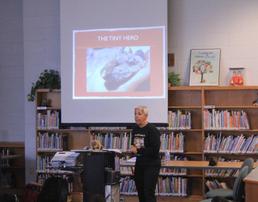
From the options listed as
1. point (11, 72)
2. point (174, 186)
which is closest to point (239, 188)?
point (174, 186)

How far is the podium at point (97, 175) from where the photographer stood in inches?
186

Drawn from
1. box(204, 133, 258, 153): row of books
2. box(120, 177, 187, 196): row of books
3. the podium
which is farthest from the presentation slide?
the podium

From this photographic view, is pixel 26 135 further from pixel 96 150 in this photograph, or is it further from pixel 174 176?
pixel 96 150

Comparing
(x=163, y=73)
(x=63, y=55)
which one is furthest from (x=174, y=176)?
(x=63, y=55)

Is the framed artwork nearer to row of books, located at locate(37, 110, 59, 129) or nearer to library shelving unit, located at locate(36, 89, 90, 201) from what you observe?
→ library shelving unit, located at locate(36, 89, 90, 201)

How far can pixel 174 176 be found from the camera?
22.7ft

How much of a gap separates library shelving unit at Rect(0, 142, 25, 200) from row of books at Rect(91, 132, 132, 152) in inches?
61.6

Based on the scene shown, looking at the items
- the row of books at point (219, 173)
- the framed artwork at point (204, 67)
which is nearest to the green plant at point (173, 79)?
the framed artwork at point (204, 67)

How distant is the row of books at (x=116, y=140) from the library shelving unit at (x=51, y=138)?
351mm

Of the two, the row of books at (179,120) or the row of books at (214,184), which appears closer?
the row of books at (214,184)

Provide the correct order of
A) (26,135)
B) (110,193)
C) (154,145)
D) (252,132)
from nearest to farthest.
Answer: (110,193) → (154,145) → (252,132) → (26,135)

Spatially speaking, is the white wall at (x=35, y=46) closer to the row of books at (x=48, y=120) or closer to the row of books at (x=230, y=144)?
the row of books at (x=48, y=120)

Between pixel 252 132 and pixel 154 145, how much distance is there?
226cm

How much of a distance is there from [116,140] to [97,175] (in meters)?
2.37
